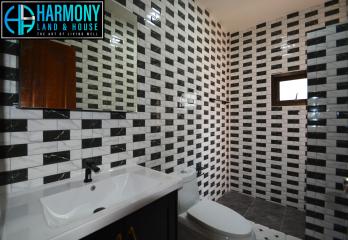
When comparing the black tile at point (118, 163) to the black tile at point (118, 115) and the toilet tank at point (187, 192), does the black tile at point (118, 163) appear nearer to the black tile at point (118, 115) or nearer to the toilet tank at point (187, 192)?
the black tile at point (118, 115)

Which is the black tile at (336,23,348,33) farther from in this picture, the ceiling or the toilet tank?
the toilet tank

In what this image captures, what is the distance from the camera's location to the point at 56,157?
38.8 inches

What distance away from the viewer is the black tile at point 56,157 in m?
0.95

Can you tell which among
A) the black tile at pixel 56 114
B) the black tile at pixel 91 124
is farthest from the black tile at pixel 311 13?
the black tile at pixel 56 114

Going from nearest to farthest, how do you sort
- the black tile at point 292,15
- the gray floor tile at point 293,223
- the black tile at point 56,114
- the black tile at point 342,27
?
the black tile at point 56,114, the black tile at point 342,27, the gray floor tile at point 293,223, the black tile at point 292,15

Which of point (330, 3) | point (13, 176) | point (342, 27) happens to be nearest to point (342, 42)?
point (342, 27)

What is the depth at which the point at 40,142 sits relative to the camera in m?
0.93

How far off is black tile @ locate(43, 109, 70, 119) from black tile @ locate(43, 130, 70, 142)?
0.08m

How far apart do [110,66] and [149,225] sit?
1.03 meters

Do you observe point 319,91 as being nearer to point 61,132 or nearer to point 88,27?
point 88,27

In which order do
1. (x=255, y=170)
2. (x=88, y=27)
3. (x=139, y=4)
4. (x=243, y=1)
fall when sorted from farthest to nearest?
1. (x=255, y=170)
2. (x=243, y=1)
3. (x=139, y=4)
4. (x=88, y=27)

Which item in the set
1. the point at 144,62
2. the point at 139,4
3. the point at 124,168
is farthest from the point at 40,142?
the point at 139,4

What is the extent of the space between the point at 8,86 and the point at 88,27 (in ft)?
1.56

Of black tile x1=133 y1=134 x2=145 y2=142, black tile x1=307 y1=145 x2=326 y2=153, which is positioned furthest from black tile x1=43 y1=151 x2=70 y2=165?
black tile x1=307 y1=145 x2=326 y2=153
